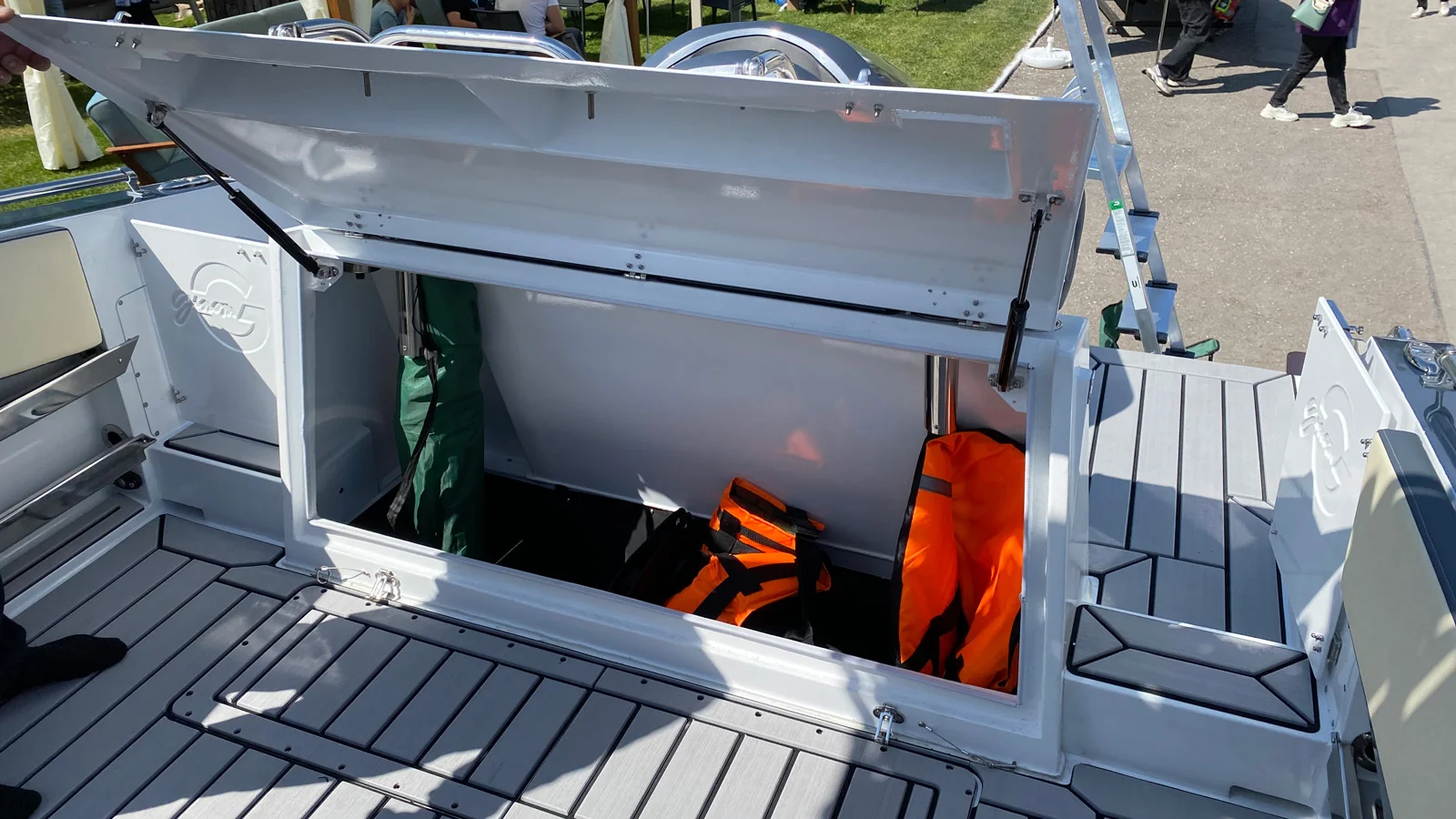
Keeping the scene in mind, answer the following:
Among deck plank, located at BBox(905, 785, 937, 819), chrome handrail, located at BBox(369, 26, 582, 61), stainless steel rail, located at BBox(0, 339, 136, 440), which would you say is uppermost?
chrome handrail, located at BBox(369, 26, 582, 61)

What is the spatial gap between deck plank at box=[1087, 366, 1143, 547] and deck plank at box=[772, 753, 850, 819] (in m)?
1.07

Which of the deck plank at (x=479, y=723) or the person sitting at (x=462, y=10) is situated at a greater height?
the person sitting at (x=462, y=10)

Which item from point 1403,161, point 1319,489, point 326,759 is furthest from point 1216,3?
point 326,759

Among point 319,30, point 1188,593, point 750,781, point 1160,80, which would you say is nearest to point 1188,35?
point 1160,80

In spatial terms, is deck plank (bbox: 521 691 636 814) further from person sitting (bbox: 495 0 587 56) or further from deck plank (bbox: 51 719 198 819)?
person sitting (bbox: 495 0 587 56)

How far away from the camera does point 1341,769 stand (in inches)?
63.1

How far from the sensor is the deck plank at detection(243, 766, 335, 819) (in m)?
1.87

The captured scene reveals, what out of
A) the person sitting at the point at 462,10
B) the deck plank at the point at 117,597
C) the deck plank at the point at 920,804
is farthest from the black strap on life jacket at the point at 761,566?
the person sitting at the point at 462,10

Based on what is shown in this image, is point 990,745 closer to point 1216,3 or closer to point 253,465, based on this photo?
point 253,465

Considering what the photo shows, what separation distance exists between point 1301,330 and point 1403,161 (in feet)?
8.59

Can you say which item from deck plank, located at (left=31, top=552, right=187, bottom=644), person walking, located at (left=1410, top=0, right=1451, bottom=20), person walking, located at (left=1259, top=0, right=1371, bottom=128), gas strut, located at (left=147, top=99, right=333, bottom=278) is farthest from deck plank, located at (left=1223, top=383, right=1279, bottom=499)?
person walking, located at (left=1410, top=0, right=1451, bottom=20)

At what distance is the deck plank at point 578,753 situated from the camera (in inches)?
74.0

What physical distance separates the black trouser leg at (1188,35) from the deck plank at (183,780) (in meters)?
8.00

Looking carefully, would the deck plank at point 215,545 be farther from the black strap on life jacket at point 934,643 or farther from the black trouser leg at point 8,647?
the black strap on life jacket at point 934,643
